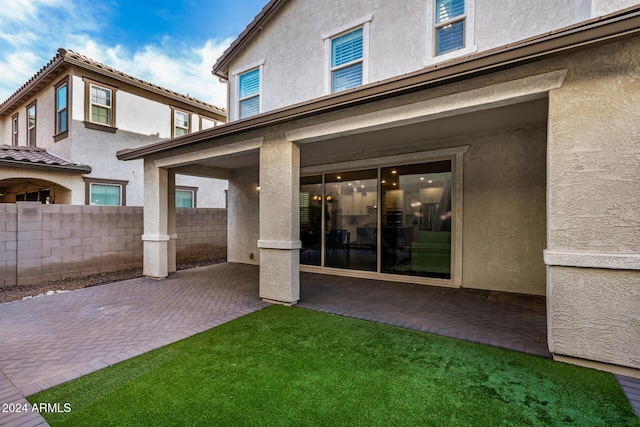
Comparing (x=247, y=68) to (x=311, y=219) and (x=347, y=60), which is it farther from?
(x=311, y=219)

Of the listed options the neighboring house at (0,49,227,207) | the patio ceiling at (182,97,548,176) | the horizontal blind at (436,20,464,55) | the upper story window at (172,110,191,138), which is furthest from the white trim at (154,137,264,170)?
the upper story window at (172,110,191,138)

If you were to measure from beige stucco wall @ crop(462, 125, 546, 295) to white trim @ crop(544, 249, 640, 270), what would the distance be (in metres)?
3.04

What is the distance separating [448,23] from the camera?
6.24 m

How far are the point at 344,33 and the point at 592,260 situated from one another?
23.3 ft

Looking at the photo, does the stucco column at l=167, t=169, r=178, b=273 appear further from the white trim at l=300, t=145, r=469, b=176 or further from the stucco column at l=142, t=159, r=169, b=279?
the white trim at l=300, t=145, r=469, b=176

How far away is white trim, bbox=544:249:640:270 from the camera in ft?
9.39

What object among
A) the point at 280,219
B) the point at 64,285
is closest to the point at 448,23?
the point at 280,219

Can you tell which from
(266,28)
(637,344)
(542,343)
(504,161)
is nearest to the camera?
(637,344)

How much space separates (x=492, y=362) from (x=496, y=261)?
3.37 m

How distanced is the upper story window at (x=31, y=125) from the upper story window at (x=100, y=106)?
3860mm

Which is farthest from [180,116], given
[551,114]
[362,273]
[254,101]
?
[551,114]

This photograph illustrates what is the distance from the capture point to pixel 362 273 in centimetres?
777

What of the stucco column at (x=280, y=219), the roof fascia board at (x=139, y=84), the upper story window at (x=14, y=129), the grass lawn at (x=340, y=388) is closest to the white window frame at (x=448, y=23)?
the stucco column at (x=280, y=219)

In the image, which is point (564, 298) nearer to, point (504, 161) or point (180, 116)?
point (504, 161)
